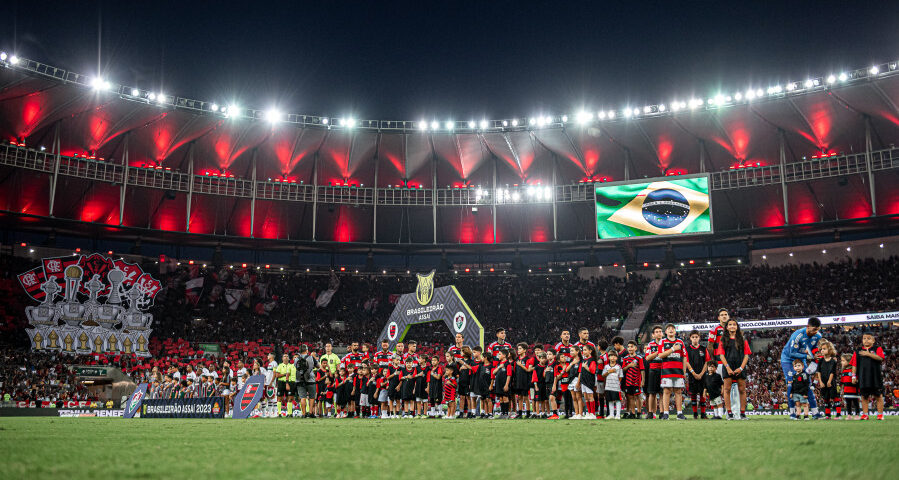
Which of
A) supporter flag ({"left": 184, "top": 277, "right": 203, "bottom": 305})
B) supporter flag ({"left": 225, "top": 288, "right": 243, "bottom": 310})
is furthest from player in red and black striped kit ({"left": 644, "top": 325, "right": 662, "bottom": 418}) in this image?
supporter flag ({"left": 184, "top": 277, "right": 203, "bottom": 305})

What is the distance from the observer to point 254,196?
44656mm

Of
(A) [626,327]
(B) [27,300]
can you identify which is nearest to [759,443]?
(A) [626,327]

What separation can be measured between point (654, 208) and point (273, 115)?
23432 mm

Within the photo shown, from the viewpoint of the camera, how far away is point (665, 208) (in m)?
38.8

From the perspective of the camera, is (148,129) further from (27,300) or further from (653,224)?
(653,224)

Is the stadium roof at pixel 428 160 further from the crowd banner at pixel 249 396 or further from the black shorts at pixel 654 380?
the black shorts at pixel 654 380

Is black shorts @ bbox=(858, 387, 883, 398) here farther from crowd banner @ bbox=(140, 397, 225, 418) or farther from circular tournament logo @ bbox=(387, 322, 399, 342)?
circular tournament logo @ bbox=(387, 322, 399, 342)

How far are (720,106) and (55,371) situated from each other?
38570 millimetres

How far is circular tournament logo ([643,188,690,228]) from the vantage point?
126 ft

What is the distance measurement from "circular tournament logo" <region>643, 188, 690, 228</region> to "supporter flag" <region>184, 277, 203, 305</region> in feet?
91.8

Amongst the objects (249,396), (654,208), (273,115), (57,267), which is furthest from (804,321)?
(57,267)

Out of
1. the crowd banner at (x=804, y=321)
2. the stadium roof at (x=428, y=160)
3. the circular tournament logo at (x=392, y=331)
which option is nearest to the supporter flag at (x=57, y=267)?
the stadium roof at (x=428, y=160)

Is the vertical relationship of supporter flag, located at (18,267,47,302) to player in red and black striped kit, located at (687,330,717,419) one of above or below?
above

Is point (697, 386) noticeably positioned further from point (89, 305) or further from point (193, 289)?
point (193, 289)
